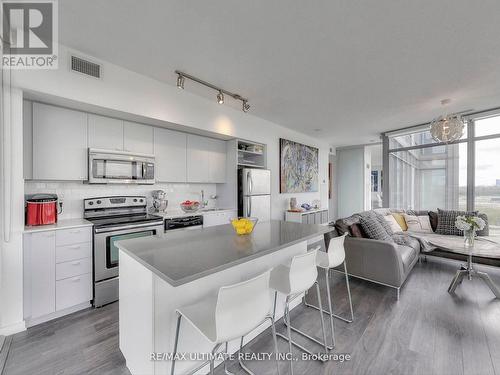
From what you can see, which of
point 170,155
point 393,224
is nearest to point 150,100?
point 170,155

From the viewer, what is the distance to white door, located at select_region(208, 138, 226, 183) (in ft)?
12.8

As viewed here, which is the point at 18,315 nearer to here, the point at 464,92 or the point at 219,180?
the point at 219,180

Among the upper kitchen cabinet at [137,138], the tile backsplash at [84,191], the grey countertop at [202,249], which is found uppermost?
the upper kitchen cabinet at [137,138]

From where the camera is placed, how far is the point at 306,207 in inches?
215

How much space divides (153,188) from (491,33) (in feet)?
14.0

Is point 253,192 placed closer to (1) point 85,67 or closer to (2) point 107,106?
(2) point 107,106

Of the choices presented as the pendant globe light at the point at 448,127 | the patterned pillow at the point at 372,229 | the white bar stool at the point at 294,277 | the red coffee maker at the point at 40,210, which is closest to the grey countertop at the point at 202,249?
the white bar stool at the point at 294,277

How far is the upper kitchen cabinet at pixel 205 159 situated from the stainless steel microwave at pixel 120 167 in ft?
2.15

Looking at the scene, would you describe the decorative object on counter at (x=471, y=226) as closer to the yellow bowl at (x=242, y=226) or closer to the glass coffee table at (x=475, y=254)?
the glass coffee table at (x=475, y=254)

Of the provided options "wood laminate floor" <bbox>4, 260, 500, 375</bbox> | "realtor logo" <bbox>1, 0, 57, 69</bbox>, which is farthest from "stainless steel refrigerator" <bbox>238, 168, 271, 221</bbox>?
"realtor logo" <bbox>1, 0, 57, 69</bbox>

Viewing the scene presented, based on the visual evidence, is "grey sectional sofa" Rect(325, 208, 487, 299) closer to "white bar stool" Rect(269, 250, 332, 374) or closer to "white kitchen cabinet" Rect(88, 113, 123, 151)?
"white bar stool" Rect(269, 250, 332, 374)

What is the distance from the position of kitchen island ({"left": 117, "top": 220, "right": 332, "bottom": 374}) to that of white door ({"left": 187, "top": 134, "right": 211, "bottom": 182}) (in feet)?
6.49

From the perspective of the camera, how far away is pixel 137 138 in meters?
3.02

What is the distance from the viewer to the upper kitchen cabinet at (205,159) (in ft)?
11.9
